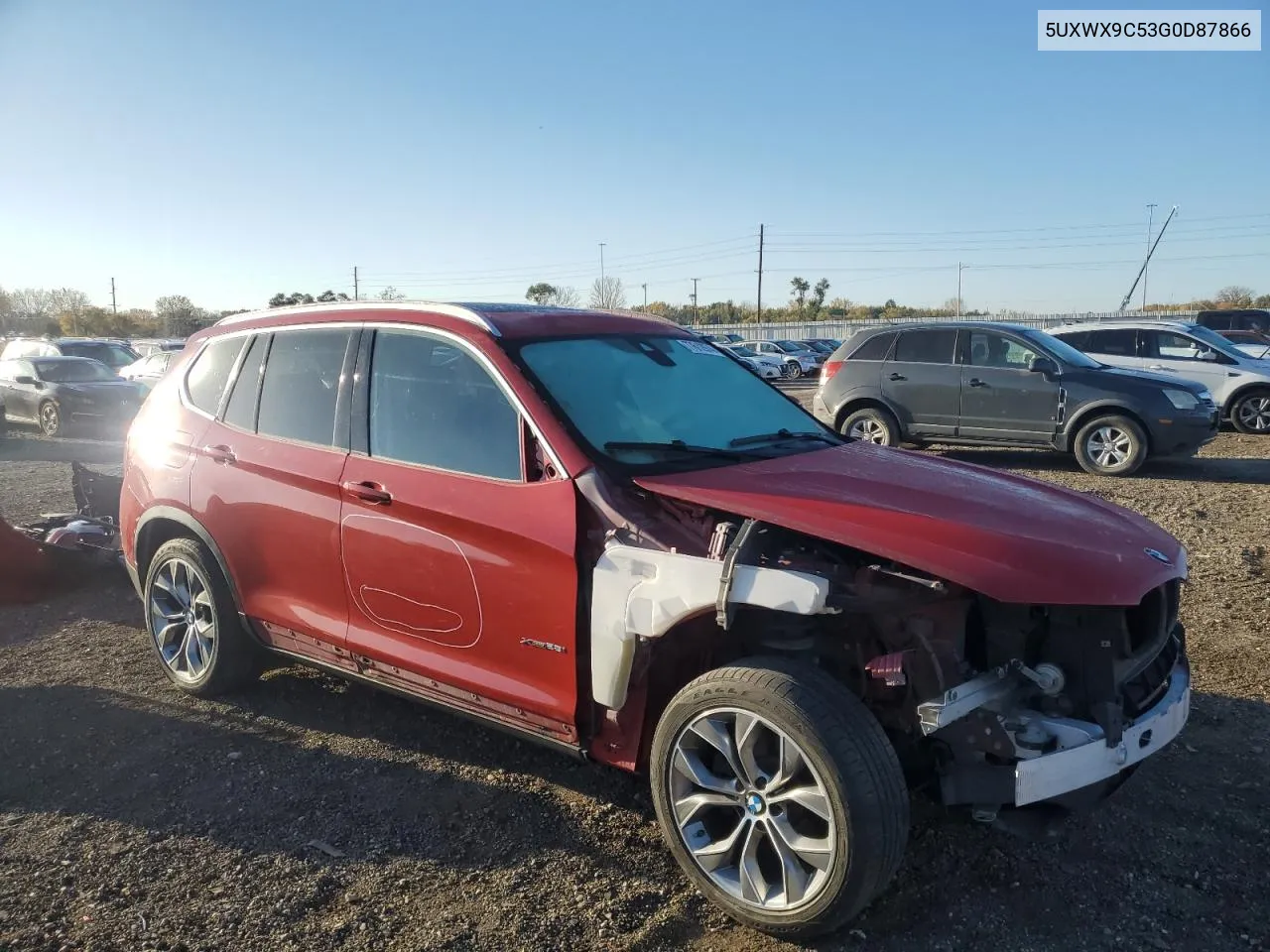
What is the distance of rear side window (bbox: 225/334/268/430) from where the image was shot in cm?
443

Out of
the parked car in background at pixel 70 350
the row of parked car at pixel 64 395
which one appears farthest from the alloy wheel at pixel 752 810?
the parked car in background at pixel 70 350

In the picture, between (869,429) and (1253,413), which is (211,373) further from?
(1253,413)

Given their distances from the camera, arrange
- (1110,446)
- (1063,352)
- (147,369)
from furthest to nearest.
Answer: (147,369)
(1063,352)
(1110,446)

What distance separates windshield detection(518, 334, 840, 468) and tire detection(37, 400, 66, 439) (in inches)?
660

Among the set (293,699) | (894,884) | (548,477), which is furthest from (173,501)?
(894,884)

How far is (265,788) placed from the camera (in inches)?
148

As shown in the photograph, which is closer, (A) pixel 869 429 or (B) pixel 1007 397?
(B) pixel 1007 397

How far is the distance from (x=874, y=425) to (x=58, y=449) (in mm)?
13127

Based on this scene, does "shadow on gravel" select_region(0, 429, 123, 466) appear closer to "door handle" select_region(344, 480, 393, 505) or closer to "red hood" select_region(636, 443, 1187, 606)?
"door handle" select_region(344, 480, 393, 505)

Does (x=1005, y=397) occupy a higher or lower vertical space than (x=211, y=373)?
lower

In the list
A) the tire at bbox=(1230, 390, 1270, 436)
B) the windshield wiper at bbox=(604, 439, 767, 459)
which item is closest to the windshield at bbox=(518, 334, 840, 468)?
the windshield wiper at bbox=(604, 439, 767, 459)

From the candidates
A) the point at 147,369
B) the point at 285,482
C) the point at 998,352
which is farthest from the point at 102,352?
the point at 285,482

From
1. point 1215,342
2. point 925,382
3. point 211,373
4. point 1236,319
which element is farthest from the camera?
point 1236,319

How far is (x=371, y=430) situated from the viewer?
12.7ft
